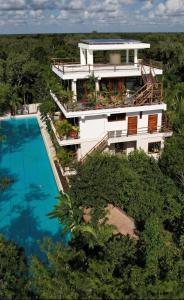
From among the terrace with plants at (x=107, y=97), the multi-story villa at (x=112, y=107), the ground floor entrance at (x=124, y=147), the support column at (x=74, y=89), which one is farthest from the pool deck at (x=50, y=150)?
the support column at (x=74, y=89)

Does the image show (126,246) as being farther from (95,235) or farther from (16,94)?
(16,94)

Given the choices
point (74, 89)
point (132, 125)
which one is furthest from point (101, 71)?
point (132, 125)

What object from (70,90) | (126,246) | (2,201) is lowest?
(2,201)

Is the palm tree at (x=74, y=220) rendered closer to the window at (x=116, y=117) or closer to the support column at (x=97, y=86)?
the window at (x=116, y=117)

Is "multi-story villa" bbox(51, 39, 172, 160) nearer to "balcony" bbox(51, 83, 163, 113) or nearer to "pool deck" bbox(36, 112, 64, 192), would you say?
"balcony" bbox(51, 83, 163, 113)

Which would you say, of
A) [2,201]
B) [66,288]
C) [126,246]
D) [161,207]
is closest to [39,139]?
[2,201]

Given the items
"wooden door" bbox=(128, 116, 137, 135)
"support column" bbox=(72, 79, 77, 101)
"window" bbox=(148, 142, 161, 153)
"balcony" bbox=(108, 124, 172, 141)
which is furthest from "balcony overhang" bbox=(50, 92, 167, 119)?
"window" bbox=(148, 142, 161, 153)
